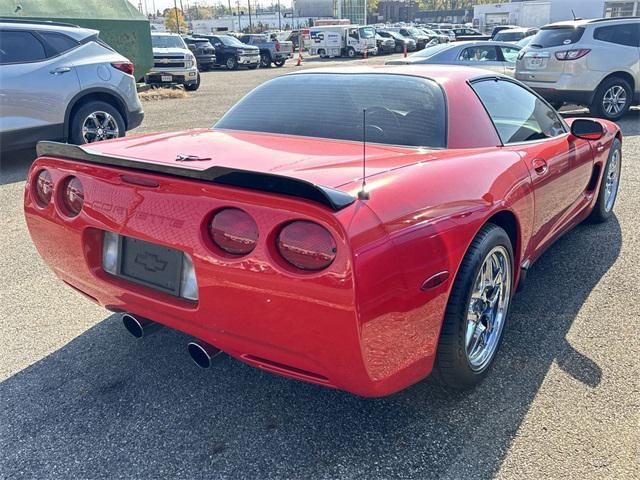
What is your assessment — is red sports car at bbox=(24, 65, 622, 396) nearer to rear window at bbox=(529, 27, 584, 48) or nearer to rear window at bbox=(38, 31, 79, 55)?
rear window at bbox=(38, 31, 79, 55)

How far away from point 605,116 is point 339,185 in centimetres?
956

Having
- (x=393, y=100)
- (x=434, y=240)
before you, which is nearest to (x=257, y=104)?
(x=393, y=100)

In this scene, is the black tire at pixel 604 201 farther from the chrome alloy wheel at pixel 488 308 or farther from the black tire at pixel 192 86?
the black tire at pixel 192 86

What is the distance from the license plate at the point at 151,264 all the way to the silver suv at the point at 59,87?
17.1ft

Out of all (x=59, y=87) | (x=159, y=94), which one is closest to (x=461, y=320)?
(x=59, y=87)

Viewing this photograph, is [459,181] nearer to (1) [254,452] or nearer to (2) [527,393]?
(2) [527,393]

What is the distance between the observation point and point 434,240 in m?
2.06

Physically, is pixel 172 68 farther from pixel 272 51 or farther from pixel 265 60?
pixel 265 60

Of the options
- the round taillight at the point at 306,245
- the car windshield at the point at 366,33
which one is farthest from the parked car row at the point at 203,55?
the round taillight at the point at 306,245

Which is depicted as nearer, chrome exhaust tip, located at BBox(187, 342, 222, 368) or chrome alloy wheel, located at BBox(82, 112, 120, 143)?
chrome exhaust tip, located at BBox(187, 342, 222, 368)

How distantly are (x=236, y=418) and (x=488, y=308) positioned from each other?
1.27 m

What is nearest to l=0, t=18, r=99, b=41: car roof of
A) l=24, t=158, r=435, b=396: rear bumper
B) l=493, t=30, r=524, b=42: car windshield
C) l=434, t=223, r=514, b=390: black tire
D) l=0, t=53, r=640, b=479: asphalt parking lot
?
l=0, t=53, r=640, b=479: asphalt parking lot

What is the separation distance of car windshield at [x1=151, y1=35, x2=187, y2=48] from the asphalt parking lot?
15391mm

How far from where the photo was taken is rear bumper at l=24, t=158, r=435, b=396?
184cm
